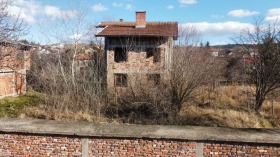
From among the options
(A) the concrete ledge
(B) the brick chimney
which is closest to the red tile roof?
(B) the brick chimney

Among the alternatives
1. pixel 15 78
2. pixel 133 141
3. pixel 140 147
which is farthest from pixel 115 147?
pixel 15 78

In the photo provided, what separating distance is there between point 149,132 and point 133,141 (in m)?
0.39

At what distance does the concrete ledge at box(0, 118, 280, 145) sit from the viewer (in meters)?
5.61

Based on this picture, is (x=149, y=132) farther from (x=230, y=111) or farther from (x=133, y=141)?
(x=230, y=111)

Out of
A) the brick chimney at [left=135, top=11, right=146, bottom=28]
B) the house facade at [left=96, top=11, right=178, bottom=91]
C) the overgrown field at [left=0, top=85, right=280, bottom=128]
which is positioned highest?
the brick chimney at [left=135, top=11, right=146, bottom=28]

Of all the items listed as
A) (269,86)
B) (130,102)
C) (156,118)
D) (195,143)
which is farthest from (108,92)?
(195,143)

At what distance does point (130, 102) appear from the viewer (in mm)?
14312

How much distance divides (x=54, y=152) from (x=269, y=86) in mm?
12441

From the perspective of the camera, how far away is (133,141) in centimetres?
584

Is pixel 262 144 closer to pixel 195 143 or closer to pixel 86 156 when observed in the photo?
pixel 195 143

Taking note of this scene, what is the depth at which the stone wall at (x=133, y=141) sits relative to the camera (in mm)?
5586

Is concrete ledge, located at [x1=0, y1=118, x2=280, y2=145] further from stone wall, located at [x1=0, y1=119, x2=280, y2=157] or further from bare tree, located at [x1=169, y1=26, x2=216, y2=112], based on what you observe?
bare tree, located at [x1=169, y1=26, x2=216, y2=112]

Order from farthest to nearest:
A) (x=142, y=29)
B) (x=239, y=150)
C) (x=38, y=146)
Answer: (x=142, y=29)
(x=38, y=146)
(x=239, y=150)

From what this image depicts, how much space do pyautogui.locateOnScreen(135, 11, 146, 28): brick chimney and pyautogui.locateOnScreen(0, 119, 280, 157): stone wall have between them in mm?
15090
